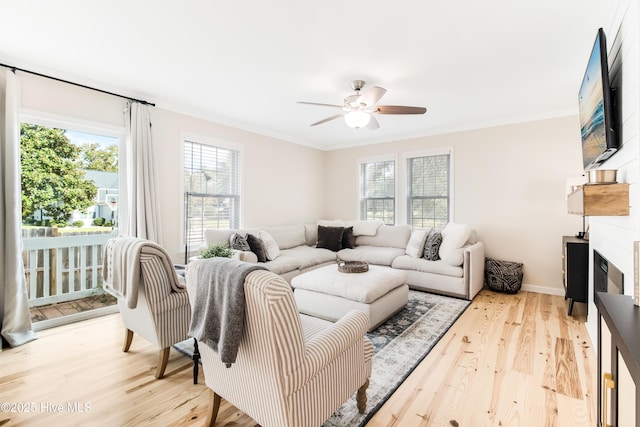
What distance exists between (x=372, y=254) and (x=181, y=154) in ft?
10.4

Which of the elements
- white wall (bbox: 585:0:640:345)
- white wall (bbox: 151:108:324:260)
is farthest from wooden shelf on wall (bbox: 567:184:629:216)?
white wall (bbox: 151:108:324:260)

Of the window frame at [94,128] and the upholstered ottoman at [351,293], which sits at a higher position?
the window frame at [94,128]

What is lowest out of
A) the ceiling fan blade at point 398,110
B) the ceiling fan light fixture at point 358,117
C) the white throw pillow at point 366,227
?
the white throw pillow at point 366,227

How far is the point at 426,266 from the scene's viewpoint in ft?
13.8

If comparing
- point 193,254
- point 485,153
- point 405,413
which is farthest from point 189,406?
point 485,153

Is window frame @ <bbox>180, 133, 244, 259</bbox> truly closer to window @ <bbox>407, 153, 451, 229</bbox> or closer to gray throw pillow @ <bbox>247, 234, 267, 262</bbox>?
gray throw pillow @ <bbox>247, 234, 267, 262</bbox>

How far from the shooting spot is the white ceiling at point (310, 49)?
6.61 feet

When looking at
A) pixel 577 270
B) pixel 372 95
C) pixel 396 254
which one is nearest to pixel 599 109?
pixel 372 95

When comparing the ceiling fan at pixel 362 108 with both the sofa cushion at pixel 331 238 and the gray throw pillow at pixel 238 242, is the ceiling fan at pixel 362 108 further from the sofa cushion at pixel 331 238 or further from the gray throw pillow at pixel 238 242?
the sofa cushion at pixel 331 238

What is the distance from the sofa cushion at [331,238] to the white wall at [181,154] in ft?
2.67

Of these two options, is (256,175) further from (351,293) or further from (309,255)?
(351,293)

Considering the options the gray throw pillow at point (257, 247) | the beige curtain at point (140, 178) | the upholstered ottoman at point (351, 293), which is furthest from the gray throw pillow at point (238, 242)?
the upholstered ottoman at point (351, 293)

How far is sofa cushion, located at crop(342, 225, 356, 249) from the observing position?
528 cm

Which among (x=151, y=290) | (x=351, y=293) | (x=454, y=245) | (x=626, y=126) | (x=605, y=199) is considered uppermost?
(x=626, y=126)
